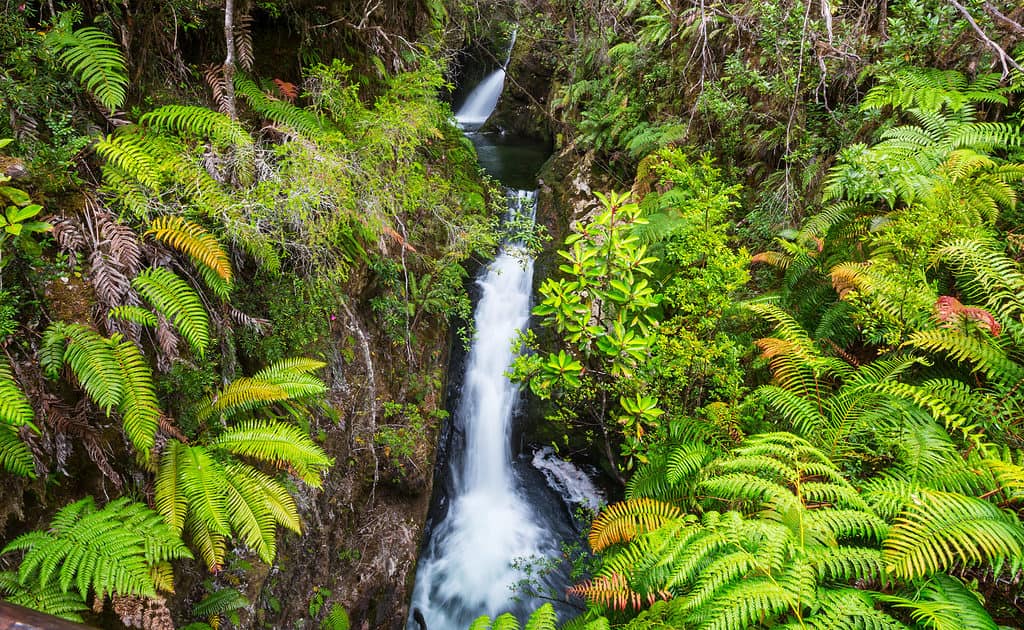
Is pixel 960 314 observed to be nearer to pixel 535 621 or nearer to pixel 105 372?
pixel 535 621

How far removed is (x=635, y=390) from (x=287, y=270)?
309 centimetres

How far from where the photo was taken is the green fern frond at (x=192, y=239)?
2777 mm

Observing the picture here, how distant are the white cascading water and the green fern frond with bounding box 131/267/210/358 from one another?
3.12m

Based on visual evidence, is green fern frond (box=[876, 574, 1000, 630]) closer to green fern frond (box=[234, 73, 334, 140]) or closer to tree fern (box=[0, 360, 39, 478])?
tree fern (box=[0, 360, 39, 478])

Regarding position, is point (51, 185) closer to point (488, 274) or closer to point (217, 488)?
point (217, 488)

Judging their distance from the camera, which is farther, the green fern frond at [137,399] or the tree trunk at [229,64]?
the tree trunk at [229,64]

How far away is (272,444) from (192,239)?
1.38 meters

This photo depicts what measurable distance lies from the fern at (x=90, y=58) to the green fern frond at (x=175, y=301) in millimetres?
1012

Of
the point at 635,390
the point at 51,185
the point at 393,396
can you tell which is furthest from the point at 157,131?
the point at 635,390

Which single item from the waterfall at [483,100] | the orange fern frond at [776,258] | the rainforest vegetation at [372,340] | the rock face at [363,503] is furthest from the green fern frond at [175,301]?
the waterfall at [483,100]

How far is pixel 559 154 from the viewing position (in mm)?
10453

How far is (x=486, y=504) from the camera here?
22.1 feet

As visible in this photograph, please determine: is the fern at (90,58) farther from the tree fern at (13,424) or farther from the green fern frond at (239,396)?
the green fern frond at (239,396)

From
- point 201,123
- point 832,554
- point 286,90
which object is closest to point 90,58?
point 201,123
